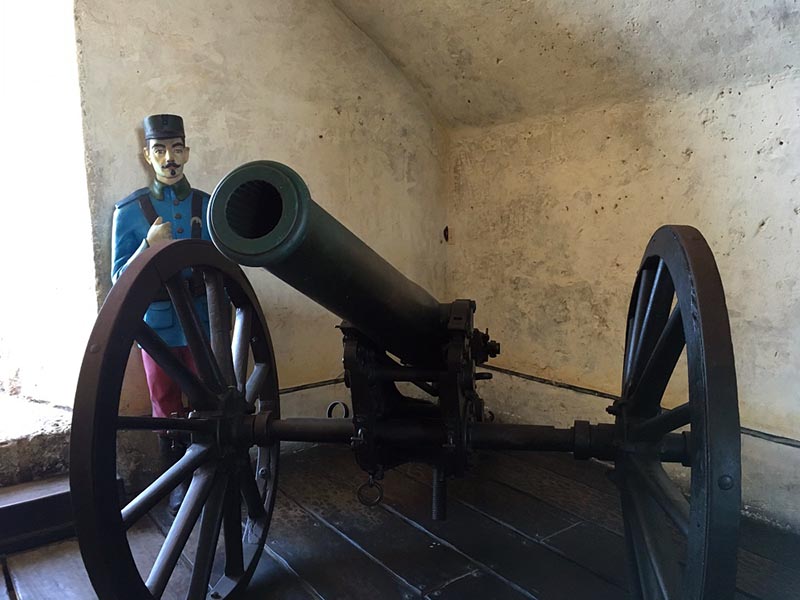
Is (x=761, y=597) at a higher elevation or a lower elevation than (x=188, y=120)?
lower

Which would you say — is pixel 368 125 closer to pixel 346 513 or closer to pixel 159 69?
pixel 159 69

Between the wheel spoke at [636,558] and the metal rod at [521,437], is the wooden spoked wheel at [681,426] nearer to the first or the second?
the wheel spoke at [636,558]

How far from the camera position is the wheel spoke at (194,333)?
1.46m

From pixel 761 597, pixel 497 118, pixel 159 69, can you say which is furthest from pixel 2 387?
pixel 761 597

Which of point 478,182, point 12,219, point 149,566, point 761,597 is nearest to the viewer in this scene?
point 761,597

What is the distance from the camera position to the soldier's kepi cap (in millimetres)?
1972

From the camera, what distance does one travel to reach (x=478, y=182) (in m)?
2.88

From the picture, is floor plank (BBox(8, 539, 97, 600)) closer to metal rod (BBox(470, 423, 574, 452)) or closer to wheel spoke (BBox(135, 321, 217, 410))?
wheel spoke (BBox(135, 321, 217, 410))

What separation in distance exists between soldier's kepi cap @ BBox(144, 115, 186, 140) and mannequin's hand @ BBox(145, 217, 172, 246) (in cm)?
25

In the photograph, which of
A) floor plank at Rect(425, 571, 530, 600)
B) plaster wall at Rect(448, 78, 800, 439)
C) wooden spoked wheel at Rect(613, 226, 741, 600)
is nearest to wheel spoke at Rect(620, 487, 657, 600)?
wooden spoked wheel at Rect(613, 226, 741, 600)

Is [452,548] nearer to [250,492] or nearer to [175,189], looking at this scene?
[250,492]

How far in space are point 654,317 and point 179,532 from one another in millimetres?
1142

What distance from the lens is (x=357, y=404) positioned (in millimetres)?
1573

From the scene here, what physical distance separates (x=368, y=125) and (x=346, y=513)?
1.58 metres
